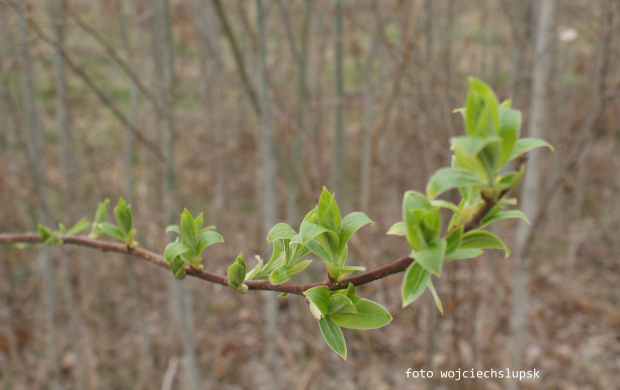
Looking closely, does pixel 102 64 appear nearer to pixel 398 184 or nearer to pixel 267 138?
pixel 398 184

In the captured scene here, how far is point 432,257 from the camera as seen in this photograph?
1.26 feet

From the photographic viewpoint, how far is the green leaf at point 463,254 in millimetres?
431

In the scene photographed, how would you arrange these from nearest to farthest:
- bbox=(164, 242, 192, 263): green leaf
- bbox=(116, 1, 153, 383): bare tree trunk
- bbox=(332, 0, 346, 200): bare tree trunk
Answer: bbox=(164, 242, 192, 263): green leaf → bbox=(332, 0, 346, 200): bare tree trunk → bbox=(116, 1, 153, 383): bare tree trunk

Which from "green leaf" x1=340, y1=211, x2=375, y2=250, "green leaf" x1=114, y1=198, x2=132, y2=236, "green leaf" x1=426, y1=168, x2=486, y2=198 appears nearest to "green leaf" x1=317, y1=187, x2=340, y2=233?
"green leaf" x1=340, y1=211, x2=375, y2=250

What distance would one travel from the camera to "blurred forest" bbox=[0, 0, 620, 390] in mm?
2125

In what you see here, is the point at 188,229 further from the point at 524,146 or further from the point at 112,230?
the point at 524,146

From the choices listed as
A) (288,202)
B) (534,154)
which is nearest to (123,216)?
(534,154)

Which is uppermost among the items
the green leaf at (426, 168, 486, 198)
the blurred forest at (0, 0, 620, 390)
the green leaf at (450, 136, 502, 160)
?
the green leaf at (450, 136, 502, 160)

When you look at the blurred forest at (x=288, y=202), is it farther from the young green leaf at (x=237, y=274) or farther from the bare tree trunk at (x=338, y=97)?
the young green leaf at (x=237, y=274)

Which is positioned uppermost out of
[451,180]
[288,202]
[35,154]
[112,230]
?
[451,180]

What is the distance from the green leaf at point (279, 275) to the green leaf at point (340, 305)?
0.06 m

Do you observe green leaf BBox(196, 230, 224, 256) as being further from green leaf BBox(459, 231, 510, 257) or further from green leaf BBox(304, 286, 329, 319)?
green leaf BBox(459, 231, 510, 257)

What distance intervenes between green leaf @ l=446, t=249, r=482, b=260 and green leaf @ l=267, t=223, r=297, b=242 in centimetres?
16

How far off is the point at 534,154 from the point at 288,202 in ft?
6.60
